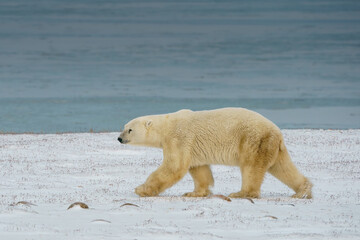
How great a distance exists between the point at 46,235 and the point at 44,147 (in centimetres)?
1667

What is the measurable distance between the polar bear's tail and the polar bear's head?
8.61 feet

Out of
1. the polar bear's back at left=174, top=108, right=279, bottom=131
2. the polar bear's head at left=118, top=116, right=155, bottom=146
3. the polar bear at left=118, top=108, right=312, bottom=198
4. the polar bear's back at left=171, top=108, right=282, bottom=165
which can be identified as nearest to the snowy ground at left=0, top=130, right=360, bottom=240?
the polar bear at left=118, top=108, right=312, bottom=198

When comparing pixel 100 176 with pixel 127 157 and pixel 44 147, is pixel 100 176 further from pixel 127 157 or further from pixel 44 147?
pixel 44 147

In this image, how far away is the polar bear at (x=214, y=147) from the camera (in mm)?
13234

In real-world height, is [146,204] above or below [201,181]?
below

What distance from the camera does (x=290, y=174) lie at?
542 inches

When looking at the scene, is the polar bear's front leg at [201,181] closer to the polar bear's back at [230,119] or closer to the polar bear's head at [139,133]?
the polar bear's back at [230,119]

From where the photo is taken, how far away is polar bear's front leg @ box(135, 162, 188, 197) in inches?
533

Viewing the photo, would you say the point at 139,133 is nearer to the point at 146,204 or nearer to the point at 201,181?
the point at 201,181

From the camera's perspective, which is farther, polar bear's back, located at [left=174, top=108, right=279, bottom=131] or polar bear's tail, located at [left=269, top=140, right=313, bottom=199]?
polar bear's tail, located at [left=269, top=140, right=313, bottom=199]

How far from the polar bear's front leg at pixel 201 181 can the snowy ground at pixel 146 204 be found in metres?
0.51

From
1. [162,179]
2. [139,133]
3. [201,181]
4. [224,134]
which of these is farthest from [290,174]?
[139,133]

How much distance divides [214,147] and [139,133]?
1.64 m

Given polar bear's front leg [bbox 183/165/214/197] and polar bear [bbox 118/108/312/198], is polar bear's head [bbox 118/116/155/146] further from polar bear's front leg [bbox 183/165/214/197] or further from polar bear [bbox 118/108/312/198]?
polar bear's front leg [bbox 183/165/214/197]
